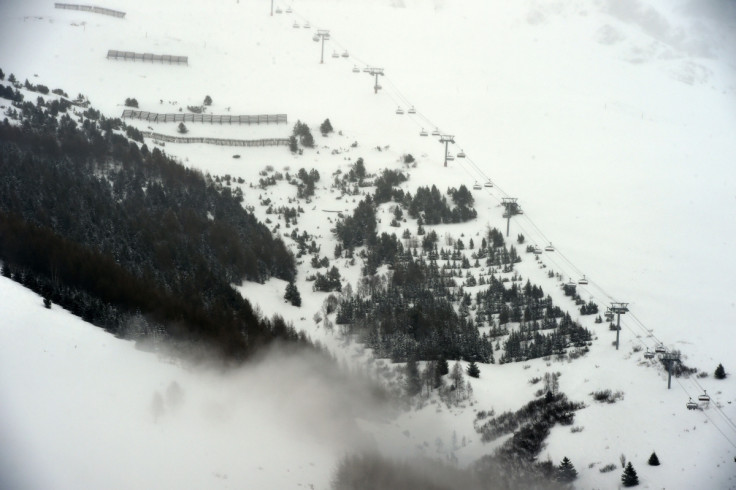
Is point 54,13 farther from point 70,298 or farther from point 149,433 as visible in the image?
point 149,433

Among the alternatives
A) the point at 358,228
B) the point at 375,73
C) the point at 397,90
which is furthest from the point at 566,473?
the point at 397,90

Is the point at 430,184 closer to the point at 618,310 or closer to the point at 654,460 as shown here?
the point at 618,310

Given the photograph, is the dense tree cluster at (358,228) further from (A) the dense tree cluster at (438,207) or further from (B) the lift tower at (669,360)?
(B) the lift tower at (669,360)

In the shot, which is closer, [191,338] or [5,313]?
[5,313]

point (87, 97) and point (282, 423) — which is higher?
point (87, 97)

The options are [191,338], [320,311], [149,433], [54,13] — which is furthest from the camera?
[54,13]

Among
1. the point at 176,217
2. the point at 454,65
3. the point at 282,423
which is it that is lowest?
the point at 282,423

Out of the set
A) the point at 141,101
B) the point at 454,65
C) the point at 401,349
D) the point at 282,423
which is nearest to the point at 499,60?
the point at 454,65

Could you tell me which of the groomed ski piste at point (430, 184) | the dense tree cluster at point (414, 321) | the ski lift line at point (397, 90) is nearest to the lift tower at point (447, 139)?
the groomed ski piste at point (430, 184)
